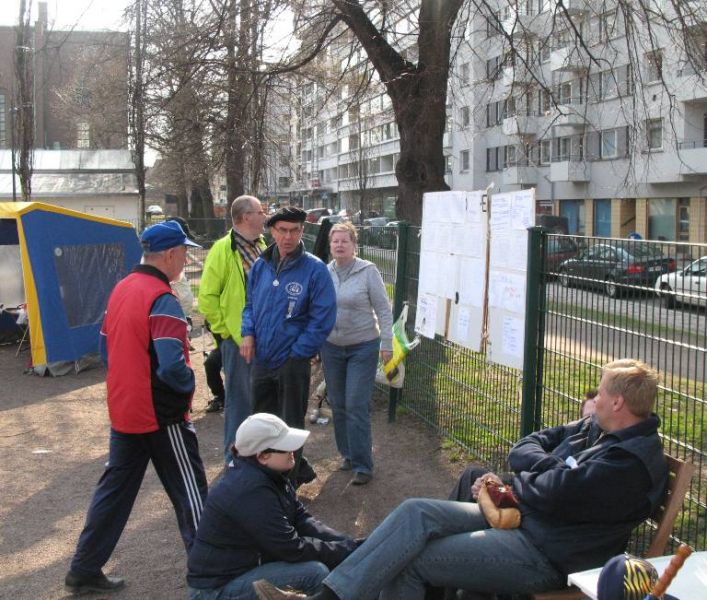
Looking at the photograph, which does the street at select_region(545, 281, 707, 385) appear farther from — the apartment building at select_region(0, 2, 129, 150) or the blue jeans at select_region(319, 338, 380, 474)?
the apartment building at select_region(0, 2, 129, 150)

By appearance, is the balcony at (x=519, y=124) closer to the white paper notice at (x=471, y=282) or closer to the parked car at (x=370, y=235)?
the parked car at (x=370, y=235)

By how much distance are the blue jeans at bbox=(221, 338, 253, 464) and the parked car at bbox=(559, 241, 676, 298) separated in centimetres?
233

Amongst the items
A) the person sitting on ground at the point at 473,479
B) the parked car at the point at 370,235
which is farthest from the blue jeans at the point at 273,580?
the parked car at the point at 370,235

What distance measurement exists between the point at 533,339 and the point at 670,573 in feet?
9.48

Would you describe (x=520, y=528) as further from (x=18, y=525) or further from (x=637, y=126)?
(x=637, y=126)

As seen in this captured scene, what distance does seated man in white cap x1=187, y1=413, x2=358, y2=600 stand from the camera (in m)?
3.36

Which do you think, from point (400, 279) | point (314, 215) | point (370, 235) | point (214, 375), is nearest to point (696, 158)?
point (314, 215)

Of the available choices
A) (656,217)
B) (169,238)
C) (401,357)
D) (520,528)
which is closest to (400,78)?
(401,357)

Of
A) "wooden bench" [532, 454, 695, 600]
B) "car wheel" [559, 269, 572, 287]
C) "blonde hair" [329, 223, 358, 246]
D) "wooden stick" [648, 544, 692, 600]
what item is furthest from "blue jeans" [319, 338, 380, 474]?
"wooden stick" [648, 544, 692, 600]

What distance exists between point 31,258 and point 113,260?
169cm

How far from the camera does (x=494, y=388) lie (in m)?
5.83

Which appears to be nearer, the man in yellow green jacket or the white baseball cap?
the white baseball cap

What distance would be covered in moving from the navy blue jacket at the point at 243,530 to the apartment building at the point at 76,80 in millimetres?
7313

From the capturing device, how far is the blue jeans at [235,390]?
5699 mm
